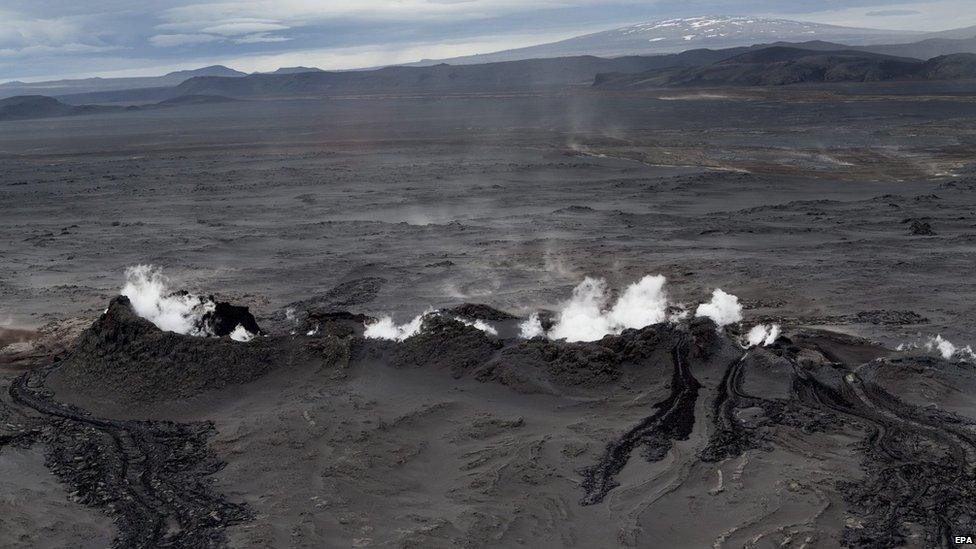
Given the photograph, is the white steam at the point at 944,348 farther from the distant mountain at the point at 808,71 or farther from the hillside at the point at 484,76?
the hillside at the point at 484,76

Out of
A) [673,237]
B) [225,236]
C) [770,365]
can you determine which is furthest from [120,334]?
[673,237]

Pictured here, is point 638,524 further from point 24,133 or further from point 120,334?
point 24,133

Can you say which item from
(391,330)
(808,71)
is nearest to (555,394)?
(391,330)

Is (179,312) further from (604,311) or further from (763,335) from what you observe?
(763,335)

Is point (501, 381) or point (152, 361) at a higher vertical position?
point (152, 361)

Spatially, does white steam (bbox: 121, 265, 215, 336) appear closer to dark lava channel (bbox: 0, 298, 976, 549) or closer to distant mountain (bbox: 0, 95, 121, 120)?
dark lava channel (bbox: 0, 298, 976, 549)

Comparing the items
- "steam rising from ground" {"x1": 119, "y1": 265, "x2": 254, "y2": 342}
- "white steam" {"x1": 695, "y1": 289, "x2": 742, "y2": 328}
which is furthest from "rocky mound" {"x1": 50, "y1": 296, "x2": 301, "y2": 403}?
"white steam" {"x1": 695, "y1": 289, "x2": 742, "y2": 328}
